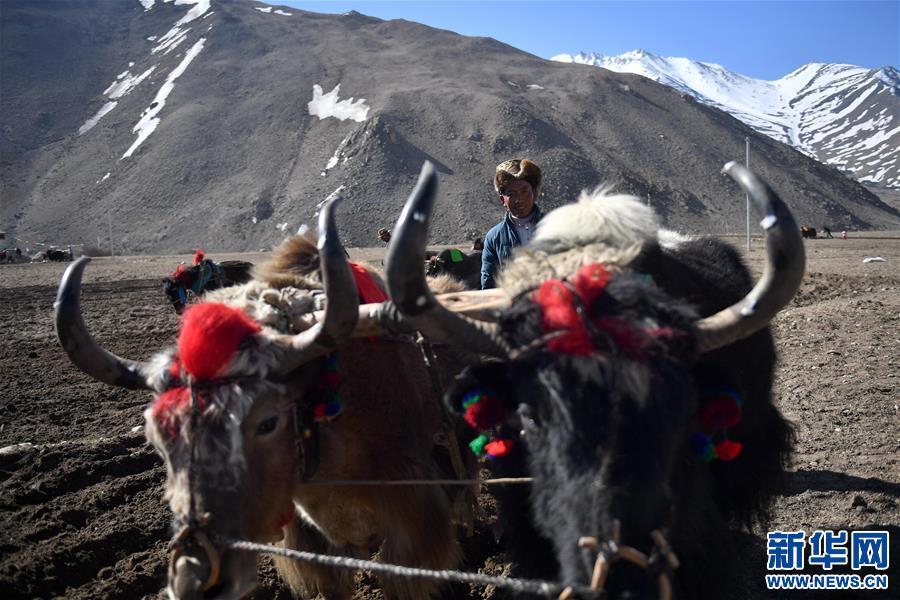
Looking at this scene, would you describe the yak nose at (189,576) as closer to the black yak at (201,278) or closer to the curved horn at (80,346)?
the curved horn at (80,346)

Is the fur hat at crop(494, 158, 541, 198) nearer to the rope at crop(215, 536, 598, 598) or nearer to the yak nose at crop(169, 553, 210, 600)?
the rope at crop(215, 536, 598, 598)

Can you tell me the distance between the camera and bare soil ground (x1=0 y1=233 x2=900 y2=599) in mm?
4746

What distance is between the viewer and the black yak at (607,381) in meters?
2.46

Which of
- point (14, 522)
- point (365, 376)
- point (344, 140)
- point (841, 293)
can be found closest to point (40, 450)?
point (14, 522)

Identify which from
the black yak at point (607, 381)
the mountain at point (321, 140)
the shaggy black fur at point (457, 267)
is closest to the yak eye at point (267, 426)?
the black yak at point (607, 381)

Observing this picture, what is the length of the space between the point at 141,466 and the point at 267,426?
13.4 feet

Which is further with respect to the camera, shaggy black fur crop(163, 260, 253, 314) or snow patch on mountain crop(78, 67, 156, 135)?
snow patch on mountain crop(78, 67, 156, 135)

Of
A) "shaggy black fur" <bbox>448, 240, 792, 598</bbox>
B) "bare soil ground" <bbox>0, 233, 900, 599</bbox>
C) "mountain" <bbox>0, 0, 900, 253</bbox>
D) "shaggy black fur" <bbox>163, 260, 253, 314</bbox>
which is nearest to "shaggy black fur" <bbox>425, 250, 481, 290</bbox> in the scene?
"shaggy black fur" <bbox>163, 260, 253, 314</bbox>

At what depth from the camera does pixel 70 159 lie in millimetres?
77500

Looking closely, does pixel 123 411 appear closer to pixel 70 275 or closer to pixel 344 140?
pixel 70 275

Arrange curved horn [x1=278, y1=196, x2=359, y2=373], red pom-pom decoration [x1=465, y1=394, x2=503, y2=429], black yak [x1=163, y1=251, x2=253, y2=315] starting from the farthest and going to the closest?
black yak [x1=163, y1=251, x2=253, y2=315]
red pom-pom decoration [x1=465, y1=394, x2=503, y2=429]
curved horn [x1=278, y1=196, x2=359, y2=373]

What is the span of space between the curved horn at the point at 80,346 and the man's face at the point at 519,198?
121 inches

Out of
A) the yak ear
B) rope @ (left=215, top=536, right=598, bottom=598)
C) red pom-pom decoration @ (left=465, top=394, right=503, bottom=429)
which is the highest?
the yak ear

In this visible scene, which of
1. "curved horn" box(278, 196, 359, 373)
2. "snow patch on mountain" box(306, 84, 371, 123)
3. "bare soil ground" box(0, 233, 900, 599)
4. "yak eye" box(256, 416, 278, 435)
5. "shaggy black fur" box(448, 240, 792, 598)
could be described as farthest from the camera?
"snow patch on mountain" box(306, 84, 371, 123)
